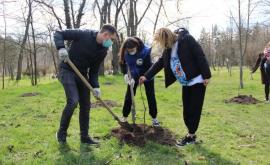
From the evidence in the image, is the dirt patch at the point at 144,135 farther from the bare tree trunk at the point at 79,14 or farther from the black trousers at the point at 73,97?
the bare tree trunk at the point at 79,14

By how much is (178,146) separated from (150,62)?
1.88 meters

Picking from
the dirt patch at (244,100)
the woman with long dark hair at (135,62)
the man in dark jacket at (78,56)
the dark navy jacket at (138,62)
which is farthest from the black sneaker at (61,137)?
the dirt patch at (244,100)

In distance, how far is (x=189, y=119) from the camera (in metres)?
6.20

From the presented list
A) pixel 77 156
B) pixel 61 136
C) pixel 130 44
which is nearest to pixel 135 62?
pixel 130 44

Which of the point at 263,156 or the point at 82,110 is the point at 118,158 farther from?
the point at 263,156

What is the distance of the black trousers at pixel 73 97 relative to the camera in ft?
18.9

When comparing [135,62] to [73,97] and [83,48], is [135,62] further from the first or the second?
[73,97]

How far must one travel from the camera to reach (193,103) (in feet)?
19.9

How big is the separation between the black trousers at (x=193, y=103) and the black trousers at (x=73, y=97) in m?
1.68

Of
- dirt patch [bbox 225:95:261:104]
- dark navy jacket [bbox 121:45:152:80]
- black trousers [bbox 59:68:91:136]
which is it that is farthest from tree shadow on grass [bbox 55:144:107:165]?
dirt patch [bbox 225:95:261:104]

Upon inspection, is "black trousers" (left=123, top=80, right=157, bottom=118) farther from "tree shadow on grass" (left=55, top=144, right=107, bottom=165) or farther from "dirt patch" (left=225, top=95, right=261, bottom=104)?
"dirt patch" (left=225, top=95, right=261, bottom=104)

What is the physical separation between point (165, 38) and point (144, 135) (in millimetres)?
1794

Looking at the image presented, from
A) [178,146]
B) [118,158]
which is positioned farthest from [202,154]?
[118,158]

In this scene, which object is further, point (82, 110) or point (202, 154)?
point (82, 110)
